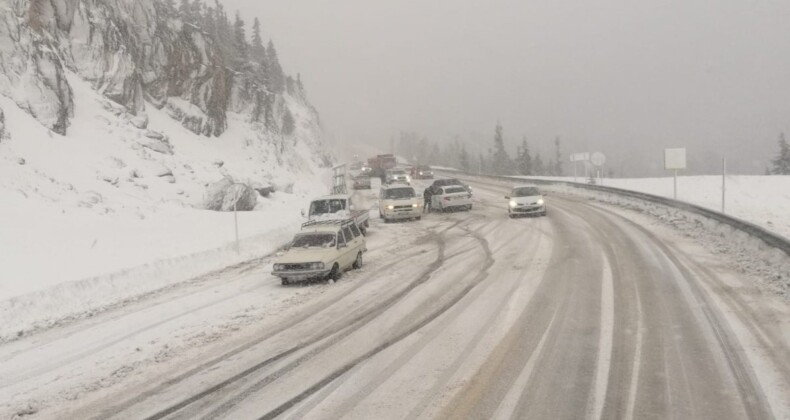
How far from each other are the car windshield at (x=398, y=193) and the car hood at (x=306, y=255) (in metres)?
13.7

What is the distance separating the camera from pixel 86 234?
1808cm

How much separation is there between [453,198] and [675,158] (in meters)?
12.0

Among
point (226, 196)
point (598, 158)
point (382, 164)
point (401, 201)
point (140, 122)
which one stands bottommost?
point (401, 201)

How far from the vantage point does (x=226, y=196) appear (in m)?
28.2

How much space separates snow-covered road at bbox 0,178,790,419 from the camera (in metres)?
6.13

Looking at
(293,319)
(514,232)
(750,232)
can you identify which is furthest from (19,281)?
(750,232)

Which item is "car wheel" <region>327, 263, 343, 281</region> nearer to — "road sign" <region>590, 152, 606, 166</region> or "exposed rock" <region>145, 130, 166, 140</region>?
"exposed rock" <region>145, 130, 166, 140</region>

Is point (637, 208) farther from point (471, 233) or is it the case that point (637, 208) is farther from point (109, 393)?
point (109, 393)

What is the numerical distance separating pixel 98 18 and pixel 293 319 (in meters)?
36.9

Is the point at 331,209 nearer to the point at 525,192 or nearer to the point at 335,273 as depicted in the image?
the point at 335,273

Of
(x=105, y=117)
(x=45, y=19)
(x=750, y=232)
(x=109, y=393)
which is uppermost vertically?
(x=45, y=19)

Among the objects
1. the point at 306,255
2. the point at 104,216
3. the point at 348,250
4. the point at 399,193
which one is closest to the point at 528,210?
the point at 399,193

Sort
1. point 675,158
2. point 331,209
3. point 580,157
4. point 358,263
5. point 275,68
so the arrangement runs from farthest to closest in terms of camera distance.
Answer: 1. point 275,68
2. point 580,157
3. point 675,158
4. point 331,209
5. point 358,263

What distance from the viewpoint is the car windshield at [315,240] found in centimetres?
1449
